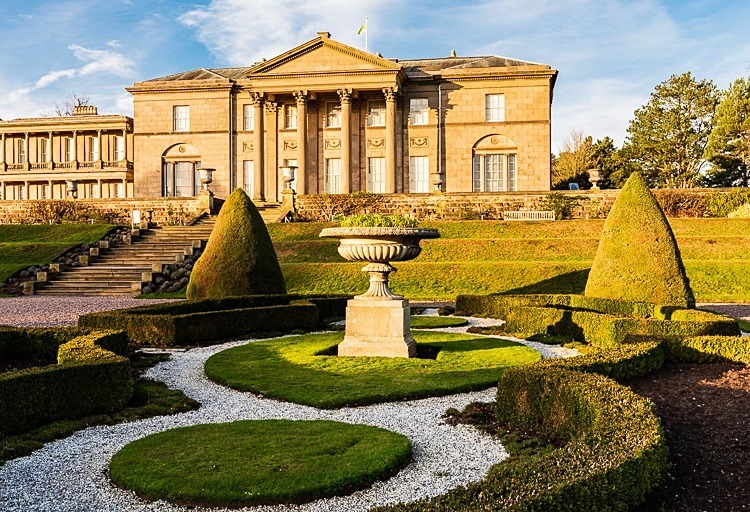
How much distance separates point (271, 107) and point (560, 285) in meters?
27.0

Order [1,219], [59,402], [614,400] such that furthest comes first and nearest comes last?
1. [1,219]
2. [59,402]
3. [614,400]

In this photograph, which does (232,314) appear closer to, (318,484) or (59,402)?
(59,402)

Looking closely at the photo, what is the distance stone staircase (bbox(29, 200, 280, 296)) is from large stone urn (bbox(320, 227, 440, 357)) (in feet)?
48.6

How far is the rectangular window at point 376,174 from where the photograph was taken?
43.1 meters

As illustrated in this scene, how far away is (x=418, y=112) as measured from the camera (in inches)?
1683

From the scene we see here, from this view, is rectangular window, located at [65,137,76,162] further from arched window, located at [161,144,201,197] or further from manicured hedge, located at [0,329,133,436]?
manicured hedge, located at [0,329,133,436]

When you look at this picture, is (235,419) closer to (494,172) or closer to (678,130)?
(494,172)

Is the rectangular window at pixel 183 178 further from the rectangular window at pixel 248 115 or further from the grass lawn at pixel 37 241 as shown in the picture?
the grass lawn at pixel 37 241

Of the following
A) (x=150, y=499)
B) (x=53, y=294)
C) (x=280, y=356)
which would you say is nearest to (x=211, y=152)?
(x=53, y=294)

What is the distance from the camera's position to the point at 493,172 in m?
42.3

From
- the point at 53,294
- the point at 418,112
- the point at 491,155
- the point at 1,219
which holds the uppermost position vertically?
the point at 418,112

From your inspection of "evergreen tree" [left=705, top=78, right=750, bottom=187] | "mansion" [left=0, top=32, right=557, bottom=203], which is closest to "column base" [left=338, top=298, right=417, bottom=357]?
"mansion" [left=0, top=32, right=557, bottom=203]

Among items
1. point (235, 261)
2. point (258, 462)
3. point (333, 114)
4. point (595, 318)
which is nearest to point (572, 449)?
point (258, 462)

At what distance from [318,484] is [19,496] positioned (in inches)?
94.5
